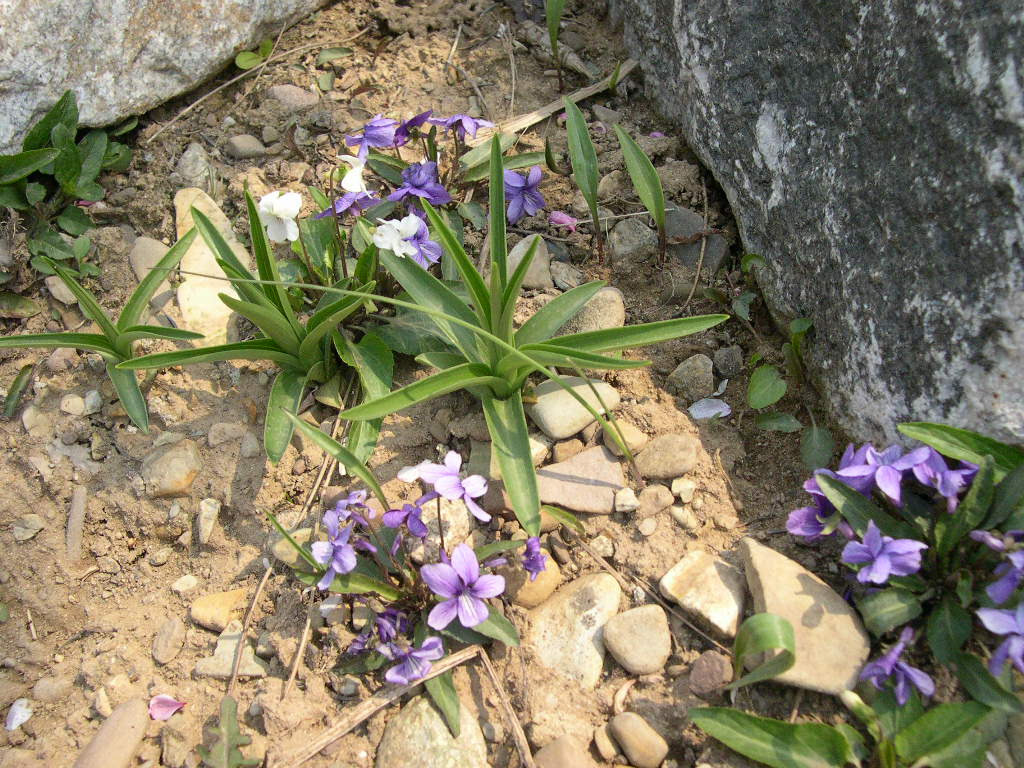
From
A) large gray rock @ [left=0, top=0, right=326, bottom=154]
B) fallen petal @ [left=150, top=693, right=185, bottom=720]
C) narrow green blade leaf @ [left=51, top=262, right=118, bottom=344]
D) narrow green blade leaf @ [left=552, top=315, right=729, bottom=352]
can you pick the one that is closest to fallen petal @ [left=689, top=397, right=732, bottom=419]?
narrow green blade leaf @ [left=552, top=315, right=729, bottom=352]

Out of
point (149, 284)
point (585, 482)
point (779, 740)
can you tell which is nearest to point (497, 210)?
point (585, 482)

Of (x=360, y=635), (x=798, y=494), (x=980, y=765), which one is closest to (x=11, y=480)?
(x=360, y=635)

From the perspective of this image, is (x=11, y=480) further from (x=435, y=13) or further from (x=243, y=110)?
(x=435, y=13)

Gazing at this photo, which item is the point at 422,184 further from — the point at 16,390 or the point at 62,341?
the point at 16,390

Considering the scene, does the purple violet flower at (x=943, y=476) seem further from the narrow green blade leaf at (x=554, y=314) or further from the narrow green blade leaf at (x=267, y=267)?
the narrow green blade leaf at (x=267, y=267)

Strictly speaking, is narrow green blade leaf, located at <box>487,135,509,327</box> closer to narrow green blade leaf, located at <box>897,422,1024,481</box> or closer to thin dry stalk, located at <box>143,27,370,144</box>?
A: narrow green blade leaf, located at <box>897,422,1024,481</box>

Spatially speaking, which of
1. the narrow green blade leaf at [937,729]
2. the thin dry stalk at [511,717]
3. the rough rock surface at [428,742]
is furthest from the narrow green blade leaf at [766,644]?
the rough rock surface at [428,742]
